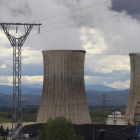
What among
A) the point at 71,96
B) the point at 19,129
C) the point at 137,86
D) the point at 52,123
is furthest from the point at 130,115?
the point at 19,129

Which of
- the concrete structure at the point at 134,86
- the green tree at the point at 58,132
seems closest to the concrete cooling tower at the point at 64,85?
the concrete structure at the point at 134,86

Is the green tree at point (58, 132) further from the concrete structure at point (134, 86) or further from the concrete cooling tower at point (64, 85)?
the concrete structure at point (134, 86)

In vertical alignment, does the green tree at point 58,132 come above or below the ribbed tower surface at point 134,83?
below

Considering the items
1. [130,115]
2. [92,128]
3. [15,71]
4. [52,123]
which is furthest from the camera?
[130,115]

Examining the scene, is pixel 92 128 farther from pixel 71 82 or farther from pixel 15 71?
pixel 15 71

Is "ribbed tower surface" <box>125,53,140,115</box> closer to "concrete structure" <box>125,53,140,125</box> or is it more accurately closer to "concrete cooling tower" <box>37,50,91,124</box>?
"concrete structure" <box>125,53,140,125</box>

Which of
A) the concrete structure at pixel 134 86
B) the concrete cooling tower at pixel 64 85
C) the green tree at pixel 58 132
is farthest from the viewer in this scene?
the concrete structure at pixel 134 86
